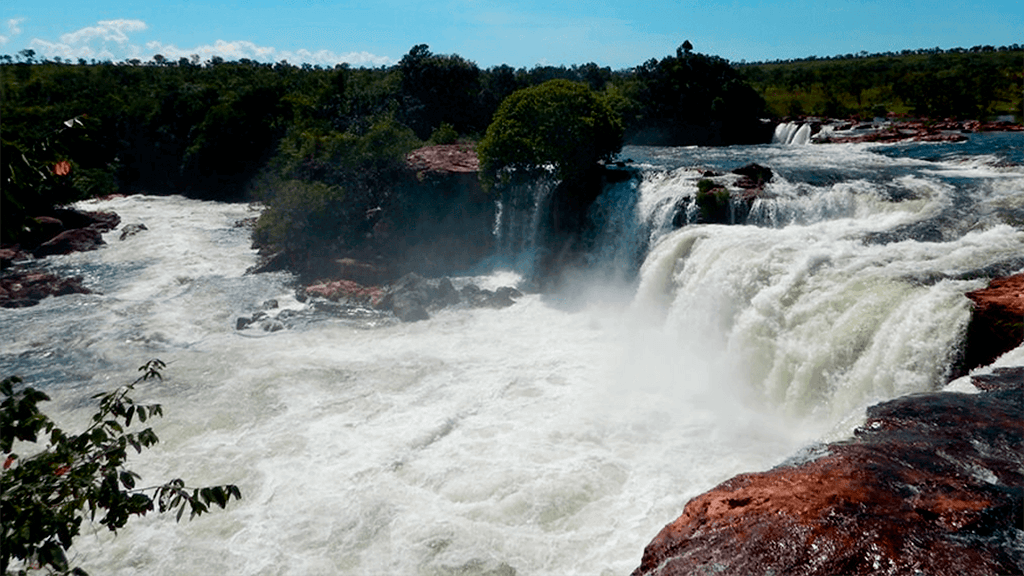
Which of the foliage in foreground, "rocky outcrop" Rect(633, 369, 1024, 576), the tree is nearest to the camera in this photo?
the foliage in foreground

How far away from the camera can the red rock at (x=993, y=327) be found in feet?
35.7

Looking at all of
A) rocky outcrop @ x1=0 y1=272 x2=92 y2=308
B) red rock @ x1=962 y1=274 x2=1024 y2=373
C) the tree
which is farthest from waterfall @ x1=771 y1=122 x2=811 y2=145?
rocky outcrop @ x1=0 y1=272 x2=92 y2=308

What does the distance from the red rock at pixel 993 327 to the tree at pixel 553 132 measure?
15707 millimetres

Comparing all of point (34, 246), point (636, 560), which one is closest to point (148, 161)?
point (34, 246)

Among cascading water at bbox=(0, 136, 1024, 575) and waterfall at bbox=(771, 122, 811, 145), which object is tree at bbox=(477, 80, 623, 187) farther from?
waterfall at bbox=(771, 122, 811, 145)

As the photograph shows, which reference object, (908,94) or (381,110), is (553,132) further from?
(908,94)

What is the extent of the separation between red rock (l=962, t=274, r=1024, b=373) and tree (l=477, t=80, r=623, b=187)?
618 inches

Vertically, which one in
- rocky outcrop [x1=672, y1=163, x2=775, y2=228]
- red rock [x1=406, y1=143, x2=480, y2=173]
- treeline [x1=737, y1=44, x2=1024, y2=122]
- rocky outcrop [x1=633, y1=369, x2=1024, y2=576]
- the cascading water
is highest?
treeline [x1=737, y1=44, x2=1024, y2=122]

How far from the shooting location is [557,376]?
1758 centimetres

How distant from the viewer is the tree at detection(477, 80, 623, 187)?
24969 mm

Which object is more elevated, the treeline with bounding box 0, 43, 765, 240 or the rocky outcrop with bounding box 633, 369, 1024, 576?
the treeline with bounding box 0, 43, 765, 240

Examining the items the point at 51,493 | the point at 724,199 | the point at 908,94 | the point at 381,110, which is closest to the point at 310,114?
the point at 381,110

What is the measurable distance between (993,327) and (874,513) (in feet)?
23.6

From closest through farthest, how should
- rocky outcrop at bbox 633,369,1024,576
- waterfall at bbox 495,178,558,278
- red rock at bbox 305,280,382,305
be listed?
rocky outcrop at bbox 633,369,1024,576
red rock at bbox 305,280,382,305
waterfall at bbox 495,178,558,278
